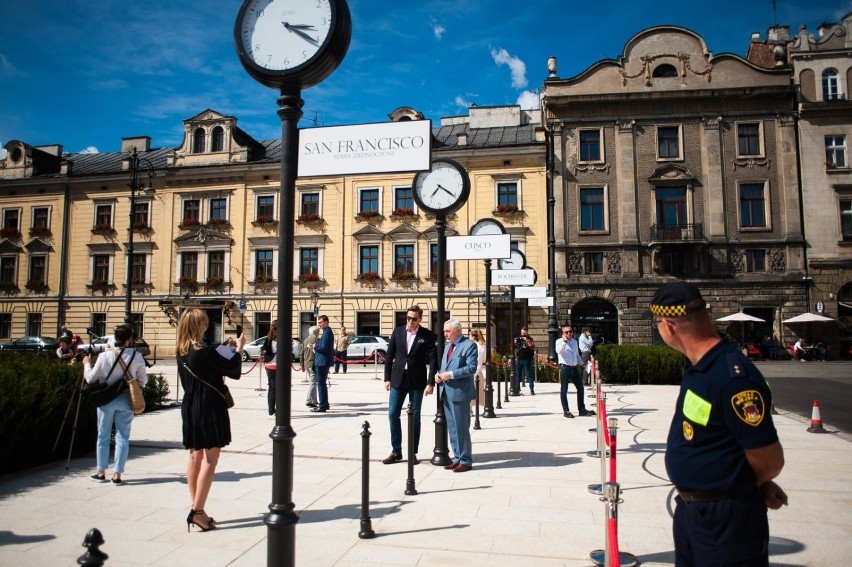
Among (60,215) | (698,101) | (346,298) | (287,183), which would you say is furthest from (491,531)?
(60,215)

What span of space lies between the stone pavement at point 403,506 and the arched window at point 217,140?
1224 inches

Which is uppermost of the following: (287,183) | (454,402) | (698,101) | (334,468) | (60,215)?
(698,101)

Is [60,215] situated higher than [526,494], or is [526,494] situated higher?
[60,215]

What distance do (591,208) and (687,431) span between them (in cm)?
3182

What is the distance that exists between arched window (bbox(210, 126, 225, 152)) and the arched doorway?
24785 mm

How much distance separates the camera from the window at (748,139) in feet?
106

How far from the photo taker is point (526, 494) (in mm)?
5906

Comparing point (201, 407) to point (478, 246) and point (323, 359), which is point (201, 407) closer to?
point (478, 246)

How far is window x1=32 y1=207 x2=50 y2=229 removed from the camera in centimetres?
3866

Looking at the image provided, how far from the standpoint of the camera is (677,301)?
2768 millimetres

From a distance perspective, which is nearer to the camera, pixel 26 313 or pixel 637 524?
pixel 637 524

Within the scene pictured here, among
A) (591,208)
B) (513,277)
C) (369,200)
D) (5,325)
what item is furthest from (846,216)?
(5,325)

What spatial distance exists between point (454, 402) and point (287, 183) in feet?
14.3

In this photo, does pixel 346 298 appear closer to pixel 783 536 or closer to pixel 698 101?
pixel 698 101
